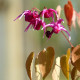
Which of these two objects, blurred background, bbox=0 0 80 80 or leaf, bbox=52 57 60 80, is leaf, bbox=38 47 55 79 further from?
blurred background, bbox=0 0 80 80

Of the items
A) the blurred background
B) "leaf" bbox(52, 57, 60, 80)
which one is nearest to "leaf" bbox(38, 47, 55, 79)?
"leaf" bbox(52, 57, 60, 80)

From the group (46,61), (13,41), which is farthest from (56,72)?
(13,41)

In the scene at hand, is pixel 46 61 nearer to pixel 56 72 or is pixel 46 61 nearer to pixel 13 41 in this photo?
pixel 56 72

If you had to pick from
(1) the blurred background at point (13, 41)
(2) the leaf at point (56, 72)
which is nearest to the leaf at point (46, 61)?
(2) the leaf at point (56, 72)

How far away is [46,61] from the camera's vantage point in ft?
1.70

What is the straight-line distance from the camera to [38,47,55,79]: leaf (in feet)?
1.68

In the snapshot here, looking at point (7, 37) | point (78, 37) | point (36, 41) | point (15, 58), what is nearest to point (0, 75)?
point (15, 58)

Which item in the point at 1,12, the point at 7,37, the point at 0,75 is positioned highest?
the point at 1,12

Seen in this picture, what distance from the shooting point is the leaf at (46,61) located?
0.51 metres

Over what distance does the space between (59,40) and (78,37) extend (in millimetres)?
216

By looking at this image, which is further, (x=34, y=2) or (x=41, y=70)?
(x=34, y=2)

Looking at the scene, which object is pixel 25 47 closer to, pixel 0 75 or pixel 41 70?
pixel 0 75

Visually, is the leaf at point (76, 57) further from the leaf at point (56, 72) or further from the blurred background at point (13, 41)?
the blurred background at point (13, 41)

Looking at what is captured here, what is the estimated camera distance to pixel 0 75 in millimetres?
2072
